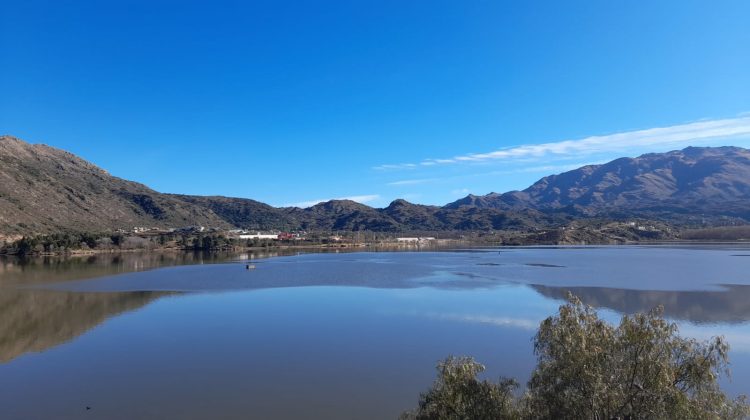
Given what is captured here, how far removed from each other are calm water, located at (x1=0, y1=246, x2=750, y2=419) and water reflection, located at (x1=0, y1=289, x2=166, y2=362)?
0.15m

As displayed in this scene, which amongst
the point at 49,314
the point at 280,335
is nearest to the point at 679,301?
the point at 280,335

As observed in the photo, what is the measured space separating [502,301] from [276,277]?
39616mm

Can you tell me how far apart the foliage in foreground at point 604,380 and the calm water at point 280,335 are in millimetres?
8156

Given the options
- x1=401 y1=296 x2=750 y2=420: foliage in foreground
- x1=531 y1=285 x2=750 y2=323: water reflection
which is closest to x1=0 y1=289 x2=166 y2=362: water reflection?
x1=401 y1=296 x2=750 y2=420: foliage in foreground

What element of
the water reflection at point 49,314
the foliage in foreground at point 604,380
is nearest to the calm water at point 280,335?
the water reflection at point 49,314

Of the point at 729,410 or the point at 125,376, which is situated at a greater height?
the point at 729,410

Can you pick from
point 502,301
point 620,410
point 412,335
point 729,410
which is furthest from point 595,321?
point 502,301

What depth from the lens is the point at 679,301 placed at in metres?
48.3

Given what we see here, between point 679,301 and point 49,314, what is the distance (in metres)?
58.1

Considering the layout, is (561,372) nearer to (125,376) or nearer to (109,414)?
(109,414)

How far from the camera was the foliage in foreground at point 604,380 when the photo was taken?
451 inches

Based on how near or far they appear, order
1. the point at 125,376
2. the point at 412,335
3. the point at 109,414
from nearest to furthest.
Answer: the point at 109,414, the point at 125,376, the point at 412,335

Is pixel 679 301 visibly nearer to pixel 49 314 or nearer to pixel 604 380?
pixel 604 380

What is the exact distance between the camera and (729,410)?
1180 cm
